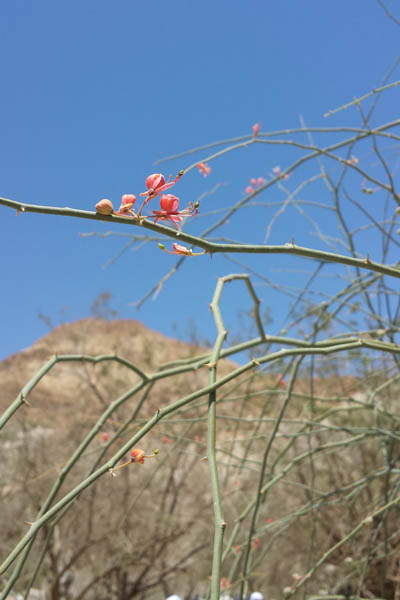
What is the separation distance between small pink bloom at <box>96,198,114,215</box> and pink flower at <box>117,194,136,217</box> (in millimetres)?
15

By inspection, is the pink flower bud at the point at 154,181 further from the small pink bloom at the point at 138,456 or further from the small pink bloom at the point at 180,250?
the small pink bloom at the point at 138,456

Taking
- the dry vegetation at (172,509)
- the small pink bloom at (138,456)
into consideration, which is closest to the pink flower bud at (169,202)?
the small pink bloom at (138,456)

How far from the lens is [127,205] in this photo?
29.2 inches

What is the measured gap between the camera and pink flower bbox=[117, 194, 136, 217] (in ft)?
2.43

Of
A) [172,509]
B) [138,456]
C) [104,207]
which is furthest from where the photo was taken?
[172,509]

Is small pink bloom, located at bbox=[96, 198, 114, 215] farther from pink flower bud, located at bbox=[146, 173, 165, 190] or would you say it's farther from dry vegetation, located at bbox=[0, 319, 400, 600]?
dry vegetation, located at bbox=[0, 319, 400, 600]

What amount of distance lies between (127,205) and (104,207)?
33 millimetres

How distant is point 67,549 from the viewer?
3346mm

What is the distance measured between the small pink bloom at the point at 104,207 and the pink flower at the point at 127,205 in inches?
0.6

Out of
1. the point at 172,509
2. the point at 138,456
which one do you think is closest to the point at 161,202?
the point at 138,456

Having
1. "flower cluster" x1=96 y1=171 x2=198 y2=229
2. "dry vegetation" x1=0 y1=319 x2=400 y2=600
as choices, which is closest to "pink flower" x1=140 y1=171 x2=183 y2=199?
"flower cluster" x1=96 y1=171 x2=198 y2=229

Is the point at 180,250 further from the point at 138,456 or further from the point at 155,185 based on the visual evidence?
the point at 138,456

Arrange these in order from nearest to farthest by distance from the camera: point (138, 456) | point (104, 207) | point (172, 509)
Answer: point (104, 207)
point (138, 456)
point (172, 509)

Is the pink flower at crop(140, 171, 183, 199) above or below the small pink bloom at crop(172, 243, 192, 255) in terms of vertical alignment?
above
